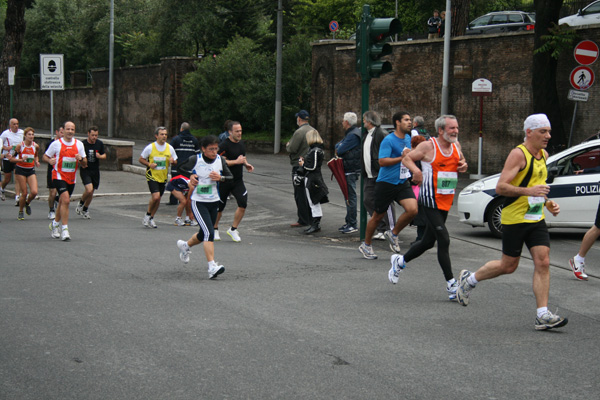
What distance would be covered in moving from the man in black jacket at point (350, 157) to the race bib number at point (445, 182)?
4.74 metres

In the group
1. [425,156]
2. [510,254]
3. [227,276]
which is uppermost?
[425,156]

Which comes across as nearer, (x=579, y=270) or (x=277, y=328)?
(x=277, y=328)

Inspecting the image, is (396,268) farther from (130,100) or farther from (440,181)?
(130,100)

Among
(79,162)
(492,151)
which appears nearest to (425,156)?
(79,162)

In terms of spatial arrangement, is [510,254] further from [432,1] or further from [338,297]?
[432,1]

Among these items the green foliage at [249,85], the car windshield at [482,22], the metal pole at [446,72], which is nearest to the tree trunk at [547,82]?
the metal pole at [446,72]

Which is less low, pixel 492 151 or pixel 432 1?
pixel 432 1

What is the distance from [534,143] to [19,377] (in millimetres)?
4485

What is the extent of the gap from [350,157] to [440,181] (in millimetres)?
5115

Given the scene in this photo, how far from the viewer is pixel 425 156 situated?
27.9 feet

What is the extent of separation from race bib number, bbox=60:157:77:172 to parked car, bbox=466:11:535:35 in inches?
833

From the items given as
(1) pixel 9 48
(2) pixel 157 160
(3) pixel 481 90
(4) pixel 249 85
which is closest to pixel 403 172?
(2) pixel 157 160

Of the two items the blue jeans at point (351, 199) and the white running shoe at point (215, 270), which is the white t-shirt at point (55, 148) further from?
the white running shoe at point (215, 270)

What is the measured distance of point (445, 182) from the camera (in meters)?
8.41
